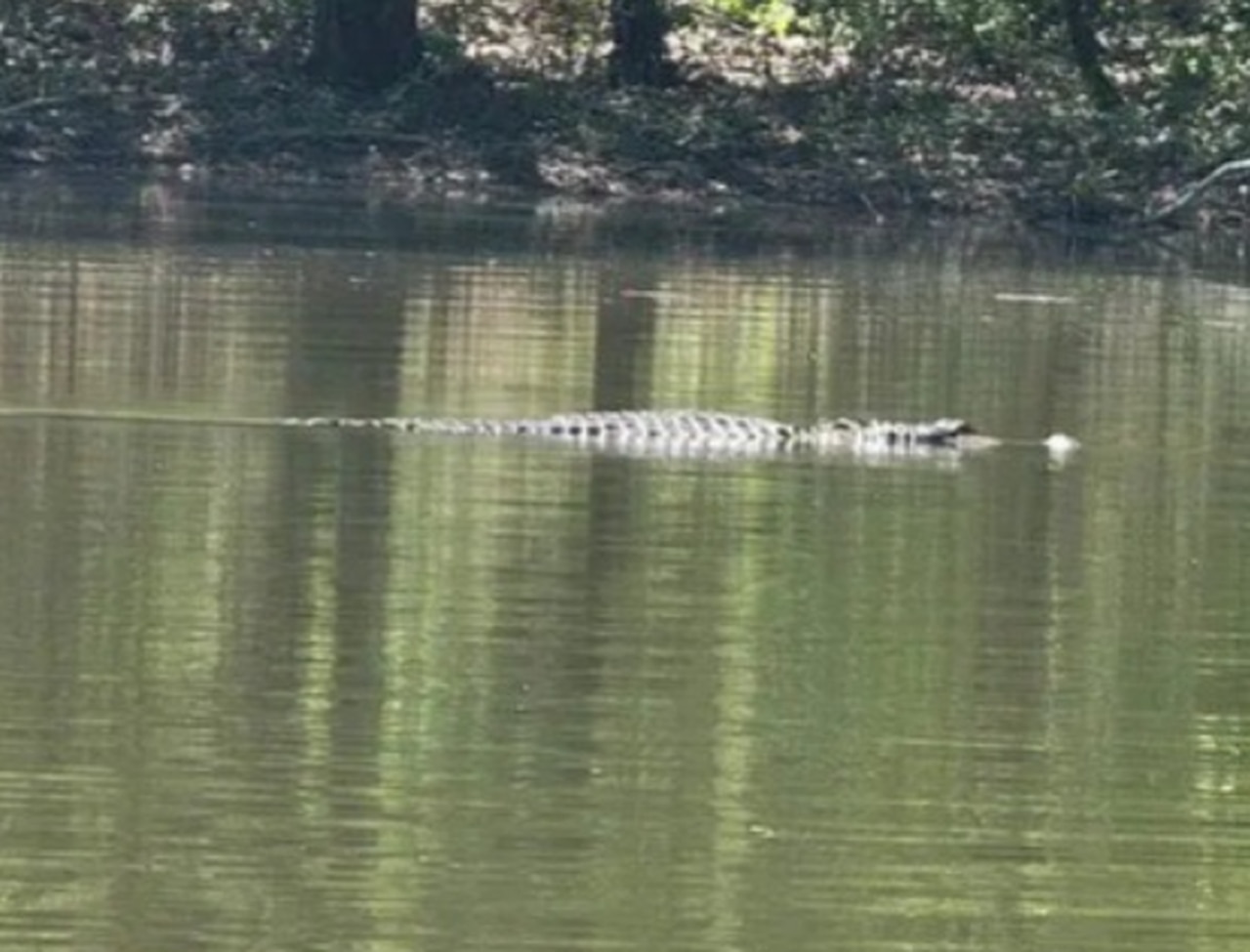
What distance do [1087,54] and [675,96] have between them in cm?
452

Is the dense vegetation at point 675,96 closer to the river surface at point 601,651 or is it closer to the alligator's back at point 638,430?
the river surface at point 601,651

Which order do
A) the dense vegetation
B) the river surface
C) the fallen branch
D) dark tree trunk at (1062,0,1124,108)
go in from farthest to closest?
dark tree trunk at (1062,0,1124,108) < the dense vegetation < the fallen branch < the river surface

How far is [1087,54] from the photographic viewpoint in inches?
1801

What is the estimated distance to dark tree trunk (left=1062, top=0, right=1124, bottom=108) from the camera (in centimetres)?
4516

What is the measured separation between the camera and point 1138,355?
88.4 feet

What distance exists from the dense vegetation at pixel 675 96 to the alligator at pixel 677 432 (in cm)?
2106

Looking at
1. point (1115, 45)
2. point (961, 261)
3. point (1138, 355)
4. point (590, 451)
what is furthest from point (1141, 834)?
point (1115, 45)

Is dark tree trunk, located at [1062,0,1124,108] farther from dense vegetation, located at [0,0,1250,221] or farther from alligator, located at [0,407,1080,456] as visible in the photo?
alligator, located at [0,407,1080,456]

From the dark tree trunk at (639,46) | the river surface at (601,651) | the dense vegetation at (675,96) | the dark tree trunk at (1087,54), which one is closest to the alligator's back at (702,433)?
the river surface at (601,651)

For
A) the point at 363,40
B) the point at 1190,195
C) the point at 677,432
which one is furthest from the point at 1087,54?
the point at 677,432

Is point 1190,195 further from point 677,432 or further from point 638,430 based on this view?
point 677,432

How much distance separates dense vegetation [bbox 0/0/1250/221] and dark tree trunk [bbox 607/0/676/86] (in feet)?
0.11

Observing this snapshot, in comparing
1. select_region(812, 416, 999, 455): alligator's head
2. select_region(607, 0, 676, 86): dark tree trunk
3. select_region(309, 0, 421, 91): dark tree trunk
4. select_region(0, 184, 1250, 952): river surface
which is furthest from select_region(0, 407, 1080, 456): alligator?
select_region(607, 0, 676, 86): dark tree trunk

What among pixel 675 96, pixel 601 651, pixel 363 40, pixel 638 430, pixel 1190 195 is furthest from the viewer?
pixel 675 96
